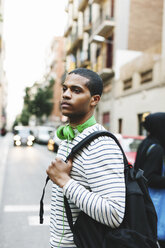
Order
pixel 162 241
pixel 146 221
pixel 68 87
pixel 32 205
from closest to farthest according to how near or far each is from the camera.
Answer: pixel 146 221 < pixel 68 87 < pixel 162 241 < pixel 32 205

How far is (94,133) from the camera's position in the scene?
5.18 ft

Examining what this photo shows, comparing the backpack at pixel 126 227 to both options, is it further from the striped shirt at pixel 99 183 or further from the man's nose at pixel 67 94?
the man's nose at pixel 67 94

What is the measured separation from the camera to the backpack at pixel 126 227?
149 cm

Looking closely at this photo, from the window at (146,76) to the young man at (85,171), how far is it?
17.0 m

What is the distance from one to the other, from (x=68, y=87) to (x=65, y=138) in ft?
0.90

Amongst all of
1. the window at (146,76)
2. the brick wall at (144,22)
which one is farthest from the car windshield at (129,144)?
the brick wall at (144,22)

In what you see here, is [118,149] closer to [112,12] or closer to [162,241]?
[162,241]

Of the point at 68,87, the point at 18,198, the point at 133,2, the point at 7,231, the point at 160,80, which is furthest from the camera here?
the point at 133,2

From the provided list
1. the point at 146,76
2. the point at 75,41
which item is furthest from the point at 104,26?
the point at 75,41

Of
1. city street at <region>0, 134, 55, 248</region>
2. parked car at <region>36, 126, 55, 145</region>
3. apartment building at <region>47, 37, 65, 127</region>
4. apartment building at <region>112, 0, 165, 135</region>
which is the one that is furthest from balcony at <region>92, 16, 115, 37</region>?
apartment building at <region>47, 37, 65, 127</region>

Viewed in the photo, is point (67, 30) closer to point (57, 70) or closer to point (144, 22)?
point (57, 70)

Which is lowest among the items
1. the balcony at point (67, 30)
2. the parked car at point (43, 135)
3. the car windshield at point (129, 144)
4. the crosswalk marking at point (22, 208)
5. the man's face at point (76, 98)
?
the parked car at point (43, 135)

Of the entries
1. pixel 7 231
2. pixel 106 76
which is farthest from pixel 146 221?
pixel 106 76

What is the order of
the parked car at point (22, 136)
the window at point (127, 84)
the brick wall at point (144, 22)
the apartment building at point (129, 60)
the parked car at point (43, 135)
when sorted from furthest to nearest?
1. the parked car at point (43, 135)
2. the parked car at point (22, 136)
3. the brick wall at point (144, 22)
4. the window at point (127, 84)
5. the apartment building at point (129, 60)
